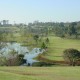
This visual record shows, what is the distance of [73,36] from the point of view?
123312 mm

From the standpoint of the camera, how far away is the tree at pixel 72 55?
4153 centimetres

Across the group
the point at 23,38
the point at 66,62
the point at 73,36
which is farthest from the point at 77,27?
the point at 66,62

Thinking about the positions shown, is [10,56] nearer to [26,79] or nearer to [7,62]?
[7,62]

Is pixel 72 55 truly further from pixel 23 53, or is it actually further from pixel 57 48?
pixel 57 48

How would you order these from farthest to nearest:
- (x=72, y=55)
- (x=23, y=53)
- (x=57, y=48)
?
1. (x=57, y=48)
2. (x=23, y=53)
3. (x=72, y=55)

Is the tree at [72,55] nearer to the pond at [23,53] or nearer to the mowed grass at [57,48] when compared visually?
the mowed grass at [57,48]

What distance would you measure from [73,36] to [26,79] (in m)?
109

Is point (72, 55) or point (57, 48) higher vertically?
point (72, 55)

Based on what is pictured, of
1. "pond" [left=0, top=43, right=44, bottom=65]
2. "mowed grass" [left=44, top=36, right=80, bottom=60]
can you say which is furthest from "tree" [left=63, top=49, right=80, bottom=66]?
"pond" [left=0, top=43, right=44, bottom=65]

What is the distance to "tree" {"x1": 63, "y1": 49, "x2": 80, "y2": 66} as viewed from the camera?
136 ft

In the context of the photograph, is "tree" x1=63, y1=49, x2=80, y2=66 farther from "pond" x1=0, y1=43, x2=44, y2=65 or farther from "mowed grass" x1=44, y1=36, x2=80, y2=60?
"pond" x1=0, y1=43, x2=44, y2=65

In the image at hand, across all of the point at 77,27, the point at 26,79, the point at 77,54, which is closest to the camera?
the point at 26,79

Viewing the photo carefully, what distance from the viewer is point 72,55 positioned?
41.6 meters

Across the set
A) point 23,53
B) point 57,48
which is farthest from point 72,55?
point 57,48
